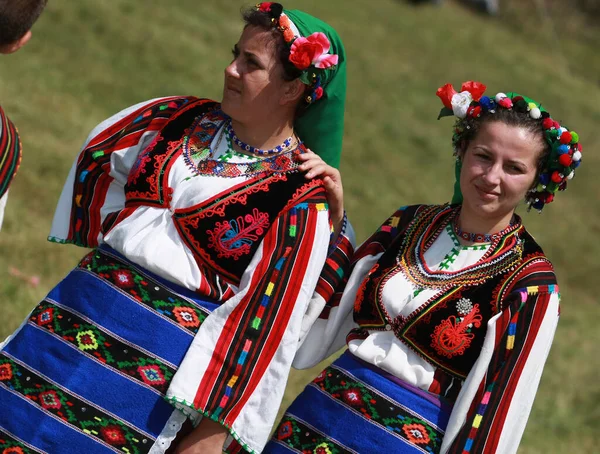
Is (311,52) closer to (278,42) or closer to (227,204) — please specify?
(278,42)

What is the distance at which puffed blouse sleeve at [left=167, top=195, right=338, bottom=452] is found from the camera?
2920 mm

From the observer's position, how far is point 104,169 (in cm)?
333

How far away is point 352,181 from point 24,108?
12.5 ft

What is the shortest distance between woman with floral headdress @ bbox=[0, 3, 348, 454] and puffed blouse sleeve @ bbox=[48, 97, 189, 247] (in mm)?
103

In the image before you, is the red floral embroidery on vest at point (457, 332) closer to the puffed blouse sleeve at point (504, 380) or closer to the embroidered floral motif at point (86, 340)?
the puffed blouse sleeve at point (504, 380)

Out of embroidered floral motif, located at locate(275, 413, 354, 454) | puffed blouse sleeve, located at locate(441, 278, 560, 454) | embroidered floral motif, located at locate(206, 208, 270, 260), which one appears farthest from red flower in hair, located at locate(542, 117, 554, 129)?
embroidered floral motif, located at locate(275, 413, 354, 454)

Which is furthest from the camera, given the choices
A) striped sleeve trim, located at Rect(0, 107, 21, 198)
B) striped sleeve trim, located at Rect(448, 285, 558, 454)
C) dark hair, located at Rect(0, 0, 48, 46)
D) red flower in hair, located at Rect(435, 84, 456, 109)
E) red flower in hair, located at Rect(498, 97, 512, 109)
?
red flower in hair, located at Rect(435, 84, 456, 109)

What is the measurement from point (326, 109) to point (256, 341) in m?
0.85

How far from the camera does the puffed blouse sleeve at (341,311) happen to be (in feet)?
10.6

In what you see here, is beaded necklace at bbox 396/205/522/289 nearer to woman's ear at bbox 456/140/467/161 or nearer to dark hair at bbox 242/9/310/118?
woman's ear at bbox 456/140/467/161

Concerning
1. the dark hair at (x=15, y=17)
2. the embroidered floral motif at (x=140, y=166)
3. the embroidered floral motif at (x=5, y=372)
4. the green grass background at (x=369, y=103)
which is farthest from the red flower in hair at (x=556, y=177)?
the green grass background at (x=369, y=103)

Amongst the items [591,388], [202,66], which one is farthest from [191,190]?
[202,66]

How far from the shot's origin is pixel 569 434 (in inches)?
238

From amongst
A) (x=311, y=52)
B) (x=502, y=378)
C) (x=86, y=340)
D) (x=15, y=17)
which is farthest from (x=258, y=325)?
(x=15, y=17)
